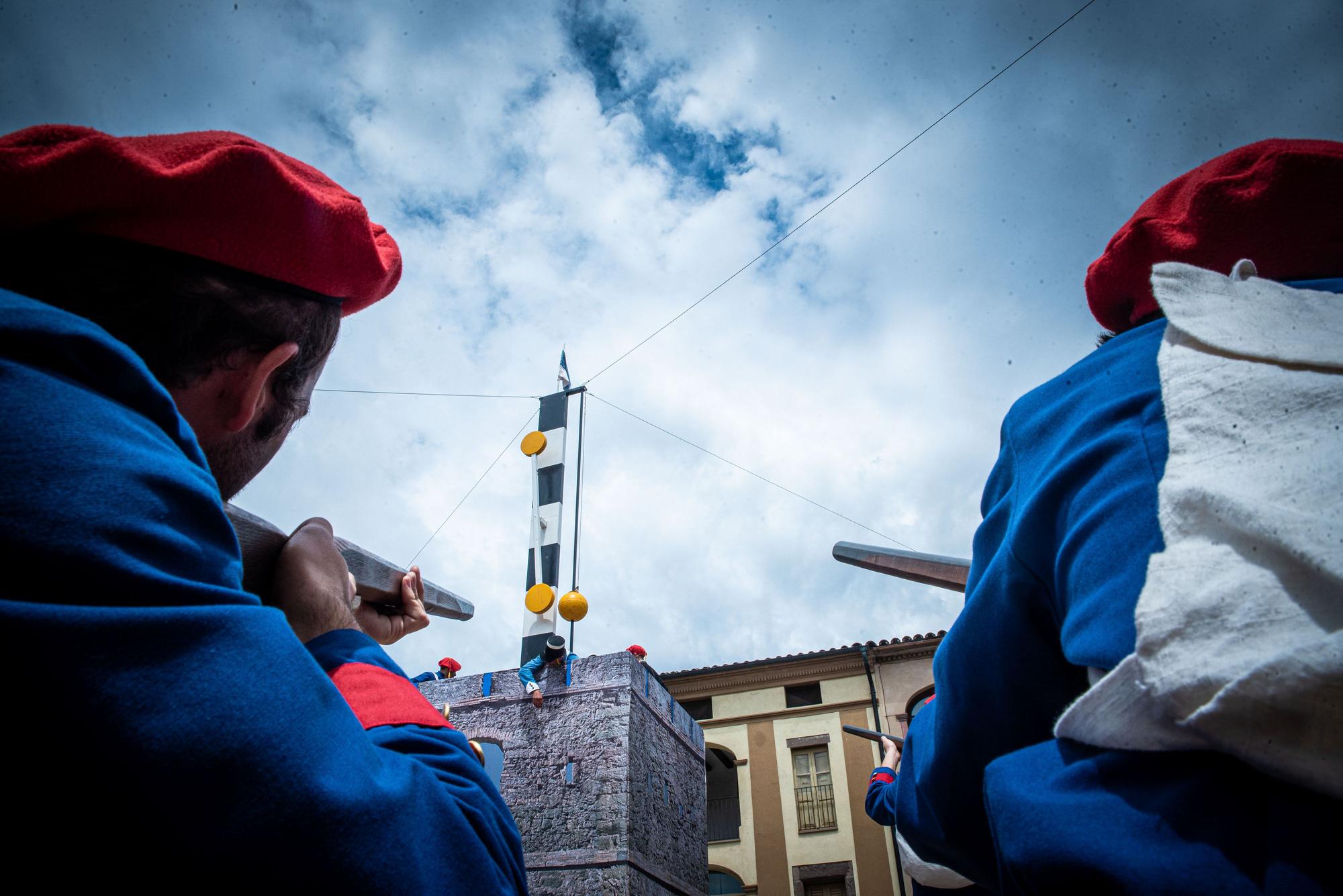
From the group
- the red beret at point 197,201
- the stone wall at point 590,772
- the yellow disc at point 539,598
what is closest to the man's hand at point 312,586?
the red beret at point 197,201

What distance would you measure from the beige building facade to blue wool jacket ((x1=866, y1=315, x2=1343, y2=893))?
1662 centimetres

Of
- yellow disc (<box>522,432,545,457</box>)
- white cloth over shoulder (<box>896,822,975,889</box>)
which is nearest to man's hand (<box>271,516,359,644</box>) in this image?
white cloth over shoulder (<box>896,822,975,889</box>)

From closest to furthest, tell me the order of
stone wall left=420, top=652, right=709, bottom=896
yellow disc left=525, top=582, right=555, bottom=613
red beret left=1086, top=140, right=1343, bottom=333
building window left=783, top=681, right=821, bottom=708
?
red beret left=1086, top=140, right=1343, bottom=333 < stone wall left=420, top=652, right=709, bottom=896 < yellow disc left=525, top=582, right=555, bottom=613 < building window left=783, top=681, right=821, bottom=708

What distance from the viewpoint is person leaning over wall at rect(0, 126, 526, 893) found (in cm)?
48

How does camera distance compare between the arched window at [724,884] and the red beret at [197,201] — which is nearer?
the red beret at [197,201]

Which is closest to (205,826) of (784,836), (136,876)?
(136,876)

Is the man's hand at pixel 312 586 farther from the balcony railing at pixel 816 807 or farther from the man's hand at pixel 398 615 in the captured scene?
the balcony railing at pixel 816 807

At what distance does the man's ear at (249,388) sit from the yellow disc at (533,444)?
6941mm

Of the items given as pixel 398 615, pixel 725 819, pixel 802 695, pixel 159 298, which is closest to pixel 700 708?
pixel 802 695

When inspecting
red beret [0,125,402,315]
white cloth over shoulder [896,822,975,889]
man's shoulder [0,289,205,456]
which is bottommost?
white cloth over shoulder [896,822,975,889]

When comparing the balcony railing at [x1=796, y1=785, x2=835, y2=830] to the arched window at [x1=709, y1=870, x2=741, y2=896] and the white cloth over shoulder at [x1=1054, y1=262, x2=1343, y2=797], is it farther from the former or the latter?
the white cloth over shoulder at [x1=1054, y1=262, x2=1343, y2=797]

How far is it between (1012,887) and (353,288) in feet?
3.49

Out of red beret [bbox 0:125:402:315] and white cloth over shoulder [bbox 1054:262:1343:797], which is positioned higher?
red beret [bbox 0:125:402:315]

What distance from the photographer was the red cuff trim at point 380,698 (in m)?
0.84
